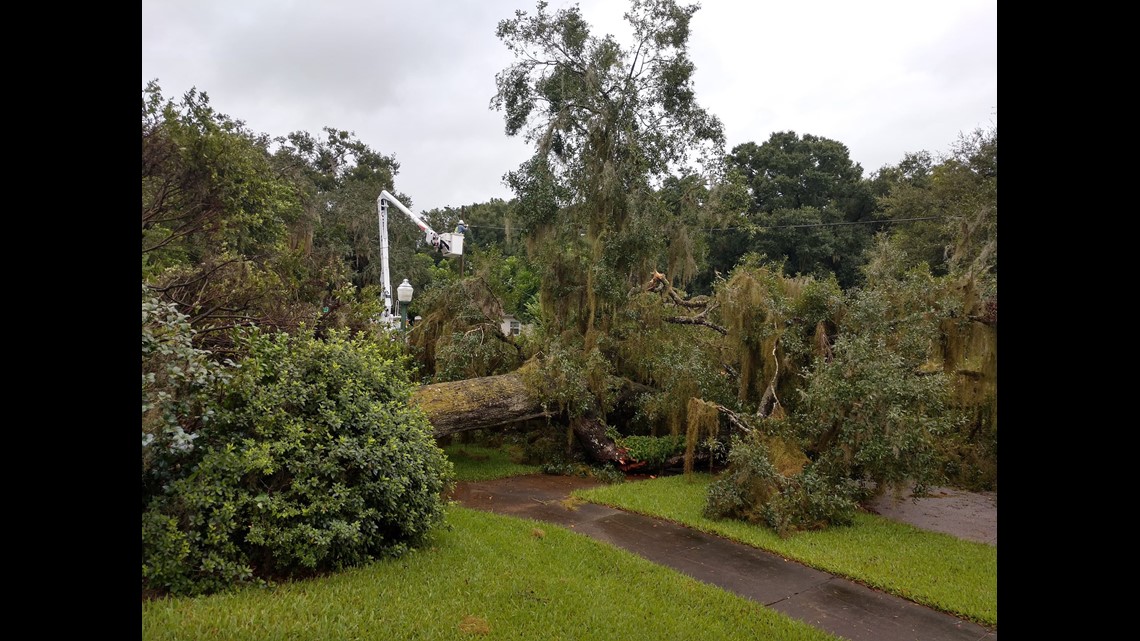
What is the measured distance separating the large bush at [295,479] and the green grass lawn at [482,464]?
3.89 metres

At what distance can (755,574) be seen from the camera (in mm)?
5414

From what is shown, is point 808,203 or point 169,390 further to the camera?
point 808,203

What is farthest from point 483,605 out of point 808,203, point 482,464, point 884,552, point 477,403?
point 808,203

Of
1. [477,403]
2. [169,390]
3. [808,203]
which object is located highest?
[808,203]

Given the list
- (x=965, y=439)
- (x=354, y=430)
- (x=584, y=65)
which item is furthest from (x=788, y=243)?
(x=354, y=430)

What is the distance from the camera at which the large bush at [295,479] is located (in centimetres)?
406

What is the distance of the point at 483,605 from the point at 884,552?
4.07 metres

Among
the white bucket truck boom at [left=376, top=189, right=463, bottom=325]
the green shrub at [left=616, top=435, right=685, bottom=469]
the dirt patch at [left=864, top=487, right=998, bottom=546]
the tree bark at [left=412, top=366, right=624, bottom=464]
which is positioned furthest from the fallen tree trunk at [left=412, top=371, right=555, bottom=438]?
the dirt patch at [left=864, top=487, right=998, bottom=546]

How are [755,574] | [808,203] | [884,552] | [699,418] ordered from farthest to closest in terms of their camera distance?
[808,203]
[699,418]
[884,552]
[755,574]

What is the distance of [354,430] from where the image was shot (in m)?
5.00

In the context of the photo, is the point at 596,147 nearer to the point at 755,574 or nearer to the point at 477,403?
the point at 477,403

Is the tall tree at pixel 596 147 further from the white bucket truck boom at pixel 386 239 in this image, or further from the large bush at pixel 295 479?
the large bush at pixel 295 479
